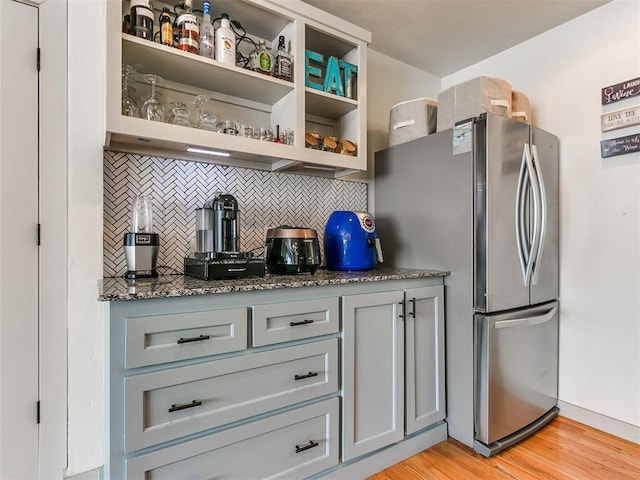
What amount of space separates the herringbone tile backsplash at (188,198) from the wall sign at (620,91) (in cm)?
167

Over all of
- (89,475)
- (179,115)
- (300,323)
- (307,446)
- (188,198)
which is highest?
(179,115)

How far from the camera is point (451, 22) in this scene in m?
2.23

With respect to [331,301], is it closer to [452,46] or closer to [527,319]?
[527,319]

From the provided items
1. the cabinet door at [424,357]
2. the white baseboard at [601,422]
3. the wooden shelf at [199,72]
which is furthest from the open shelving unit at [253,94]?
the white baseboard at [601,422]

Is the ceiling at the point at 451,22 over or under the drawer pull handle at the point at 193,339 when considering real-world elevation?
over

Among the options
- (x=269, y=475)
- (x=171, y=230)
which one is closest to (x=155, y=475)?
(x=269, y=475)

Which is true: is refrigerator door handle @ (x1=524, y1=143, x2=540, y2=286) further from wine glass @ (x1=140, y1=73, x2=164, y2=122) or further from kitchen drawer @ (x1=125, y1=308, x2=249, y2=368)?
wine glass @ (x1=140, y1=73, x2=164, y2=122)

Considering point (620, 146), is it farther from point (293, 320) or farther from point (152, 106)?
point (152, 106)

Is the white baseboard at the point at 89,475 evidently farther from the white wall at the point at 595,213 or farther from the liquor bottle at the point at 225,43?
the white wall at the point at 595,213

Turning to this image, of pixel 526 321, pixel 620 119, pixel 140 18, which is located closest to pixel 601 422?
pixel 526 321

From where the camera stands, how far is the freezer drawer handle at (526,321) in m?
1.83

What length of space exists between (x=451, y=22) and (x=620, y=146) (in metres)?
1.24

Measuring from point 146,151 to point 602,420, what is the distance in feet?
9.56

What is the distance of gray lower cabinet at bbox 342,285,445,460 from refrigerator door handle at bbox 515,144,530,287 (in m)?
0.46
